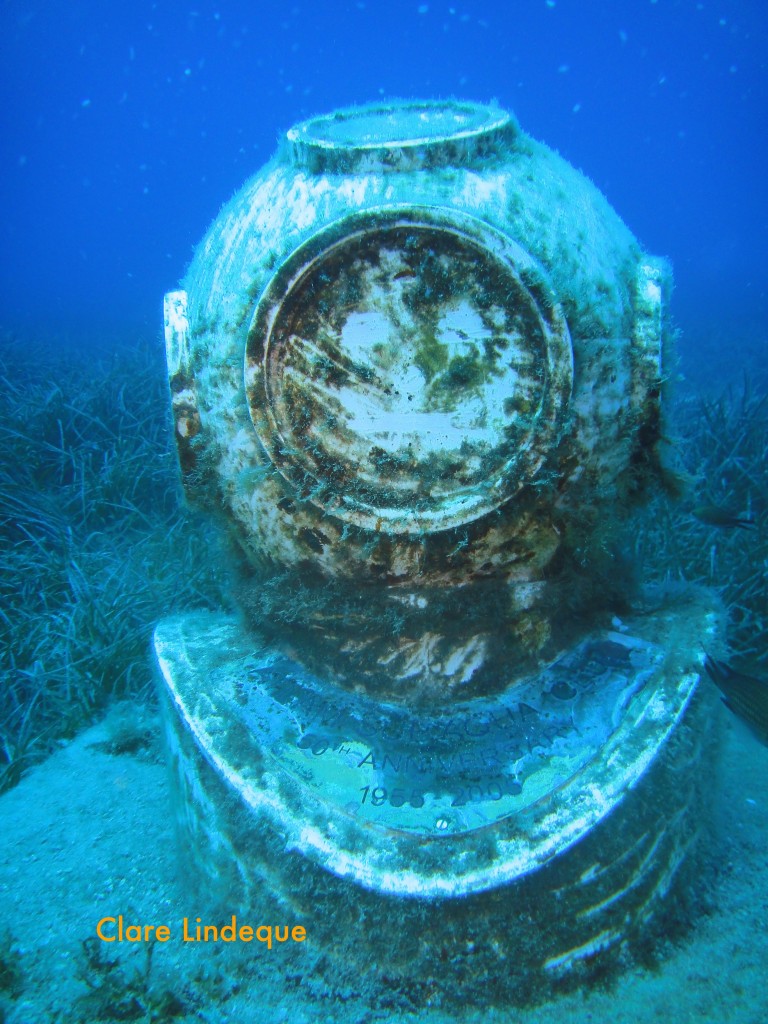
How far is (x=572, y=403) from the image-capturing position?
197 centimetres

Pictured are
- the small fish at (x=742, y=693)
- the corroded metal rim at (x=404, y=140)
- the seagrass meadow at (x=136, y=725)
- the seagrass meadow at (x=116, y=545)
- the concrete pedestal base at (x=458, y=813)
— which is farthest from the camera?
the seagrass meadow at (x=116, y=545)

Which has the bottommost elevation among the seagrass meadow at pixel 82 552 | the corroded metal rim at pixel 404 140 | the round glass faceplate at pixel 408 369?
the seagrass meadow at pixel 82 552

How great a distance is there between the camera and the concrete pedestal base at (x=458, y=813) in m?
1.72

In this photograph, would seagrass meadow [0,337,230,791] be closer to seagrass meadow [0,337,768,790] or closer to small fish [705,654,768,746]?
seagrass meadow [0,337,768,790]

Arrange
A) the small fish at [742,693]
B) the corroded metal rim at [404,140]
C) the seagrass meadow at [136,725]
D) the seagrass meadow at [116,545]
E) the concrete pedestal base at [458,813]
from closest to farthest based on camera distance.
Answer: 1. the concrete pedestal base at [458,813]
2. the seagrass meadow at [136,725]
3. the corroded metal rim at [404,140]
4. the small fish at [742,693]
5. the seagrass meadow at [116,545]

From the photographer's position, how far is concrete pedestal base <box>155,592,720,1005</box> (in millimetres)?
1725

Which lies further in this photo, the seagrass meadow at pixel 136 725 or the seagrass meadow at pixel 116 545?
the seagrass meadow at pixel 116 545

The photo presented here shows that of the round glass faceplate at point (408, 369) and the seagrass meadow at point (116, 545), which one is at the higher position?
the round glass faceplate at point (408, 369)

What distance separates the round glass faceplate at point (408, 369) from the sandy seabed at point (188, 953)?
52.6 inches

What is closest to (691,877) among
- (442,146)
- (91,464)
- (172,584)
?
(442,146)

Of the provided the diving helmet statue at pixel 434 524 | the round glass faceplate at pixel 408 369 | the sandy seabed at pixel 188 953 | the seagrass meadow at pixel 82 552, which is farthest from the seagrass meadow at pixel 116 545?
the sandy seabed at pixel 188 953

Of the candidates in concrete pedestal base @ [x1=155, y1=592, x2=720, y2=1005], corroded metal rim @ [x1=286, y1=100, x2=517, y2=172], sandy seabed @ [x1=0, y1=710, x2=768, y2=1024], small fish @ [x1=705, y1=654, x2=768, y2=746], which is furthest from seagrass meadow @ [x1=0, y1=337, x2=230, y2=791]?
small fish @ [x1=705, y1=654, x2=768, y2=746]

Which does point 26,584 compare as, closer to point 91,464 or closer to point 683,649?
point 91,464

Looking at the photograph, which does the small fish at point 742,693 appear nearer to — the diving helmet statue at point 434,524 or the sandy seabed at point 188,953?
the diving helmet statue at point 434,524
